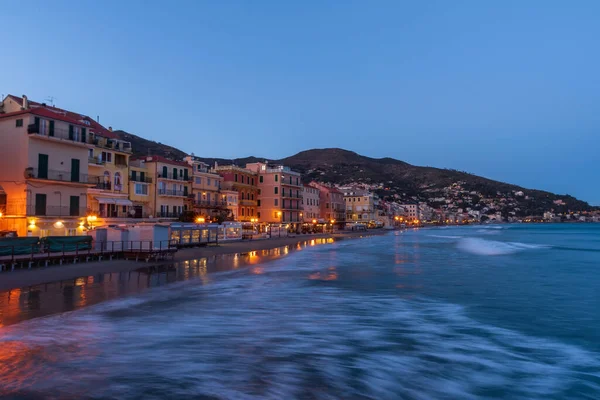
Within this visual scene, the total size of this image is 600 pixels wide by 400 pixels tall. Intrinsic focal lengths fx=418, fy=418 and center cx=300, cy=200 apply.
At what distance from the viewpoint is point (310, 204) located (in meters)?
93.9

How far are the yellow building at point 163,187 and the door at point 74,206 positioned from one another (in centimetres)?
1300

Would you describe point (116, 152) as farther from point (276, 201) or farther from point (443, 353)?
point (443, 353)

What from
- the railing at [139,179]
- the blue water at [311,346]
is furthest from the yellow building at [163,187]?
the blue water at [311,346]

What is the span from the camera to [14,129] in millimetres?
32906

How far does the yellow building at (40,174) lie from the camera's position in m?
31.6

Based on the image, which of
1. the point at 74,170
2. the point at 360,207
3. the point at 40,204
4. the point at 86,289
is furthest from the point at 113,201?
the point at 360,207

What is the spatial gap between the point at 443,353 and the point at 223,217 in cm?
5052

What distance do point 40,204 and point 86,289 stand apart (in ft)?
58.0

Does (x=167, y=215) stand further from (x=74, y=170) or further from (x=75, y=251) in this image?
(x=75, y=251)

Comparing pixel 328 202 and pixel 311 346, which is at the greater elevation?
pixel 328 202

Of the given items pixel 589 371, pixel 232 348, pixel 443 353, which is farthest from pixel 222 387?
pixel 589 371

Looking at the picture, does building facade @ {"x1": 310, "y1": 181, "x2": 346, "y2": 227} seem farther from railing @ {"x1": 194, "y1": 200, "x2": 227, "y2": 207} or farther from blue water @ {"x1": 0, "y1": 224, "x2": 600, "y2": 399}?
blue water @ {"x1": 0, "y1": 224, "x2": 600, "y2": 399}

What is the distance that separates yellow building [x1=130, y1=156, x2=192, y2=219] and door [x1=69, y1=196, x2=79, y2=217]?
1300 cm

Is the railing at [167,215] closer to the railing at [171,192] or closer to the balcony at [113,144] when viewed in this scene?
the railing at [171,192]
